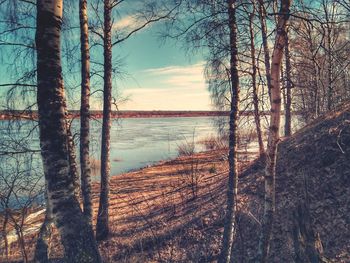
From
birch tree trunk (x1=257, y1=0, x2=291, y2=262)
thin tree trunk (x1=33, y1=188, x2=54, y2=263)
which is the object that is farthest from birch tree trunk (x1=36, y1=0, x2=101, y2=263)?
thin tree trunk (x1=33, y1=188, x2=54, y2=263)

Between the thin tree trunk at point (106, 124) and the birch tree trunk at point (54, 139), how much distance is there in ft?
11.0

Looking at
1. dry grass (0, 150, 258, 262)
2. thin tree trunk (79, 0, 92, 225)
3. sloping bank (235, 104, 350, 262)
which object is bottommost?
dry grass (0, 150, 258, 262)

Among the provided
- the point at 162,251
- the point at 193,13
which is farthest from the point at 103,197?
the point at 193,13

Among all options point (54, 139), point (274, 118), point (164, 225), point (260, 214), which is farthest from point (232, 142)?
point (164, 225)

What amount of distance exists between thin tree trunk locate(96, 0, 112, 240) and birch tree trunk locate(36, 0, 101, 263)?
3.36 metres

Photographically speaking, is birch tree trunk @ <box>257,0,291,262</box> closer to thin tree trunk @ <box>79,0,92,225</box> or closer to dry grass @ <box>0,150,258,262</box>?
dry grass @ <box>0,150,258,262</box>

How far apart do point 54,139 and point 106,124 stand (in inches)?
142

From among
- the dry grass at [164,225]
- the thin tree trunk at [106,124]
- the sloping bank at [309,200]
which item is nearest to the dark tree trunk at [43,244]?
the dry grass at [164,225]

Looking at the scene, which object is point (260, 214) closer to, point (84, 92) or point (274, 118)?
point (274, 118)

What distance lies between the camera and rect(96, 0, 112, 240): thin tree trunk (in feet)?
22.9

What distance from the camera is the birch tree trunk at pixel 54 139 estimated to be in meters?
3.60

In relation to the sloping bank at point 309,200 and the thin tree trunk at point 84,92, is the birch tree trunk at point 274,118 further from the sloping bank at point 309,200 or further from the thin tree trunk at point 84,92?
the thin tree trunk at point 84,92

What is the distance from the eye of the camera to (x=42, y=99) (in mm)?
3607

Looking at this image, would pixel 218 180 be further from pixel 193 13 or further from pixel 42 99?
pixel 42 99
